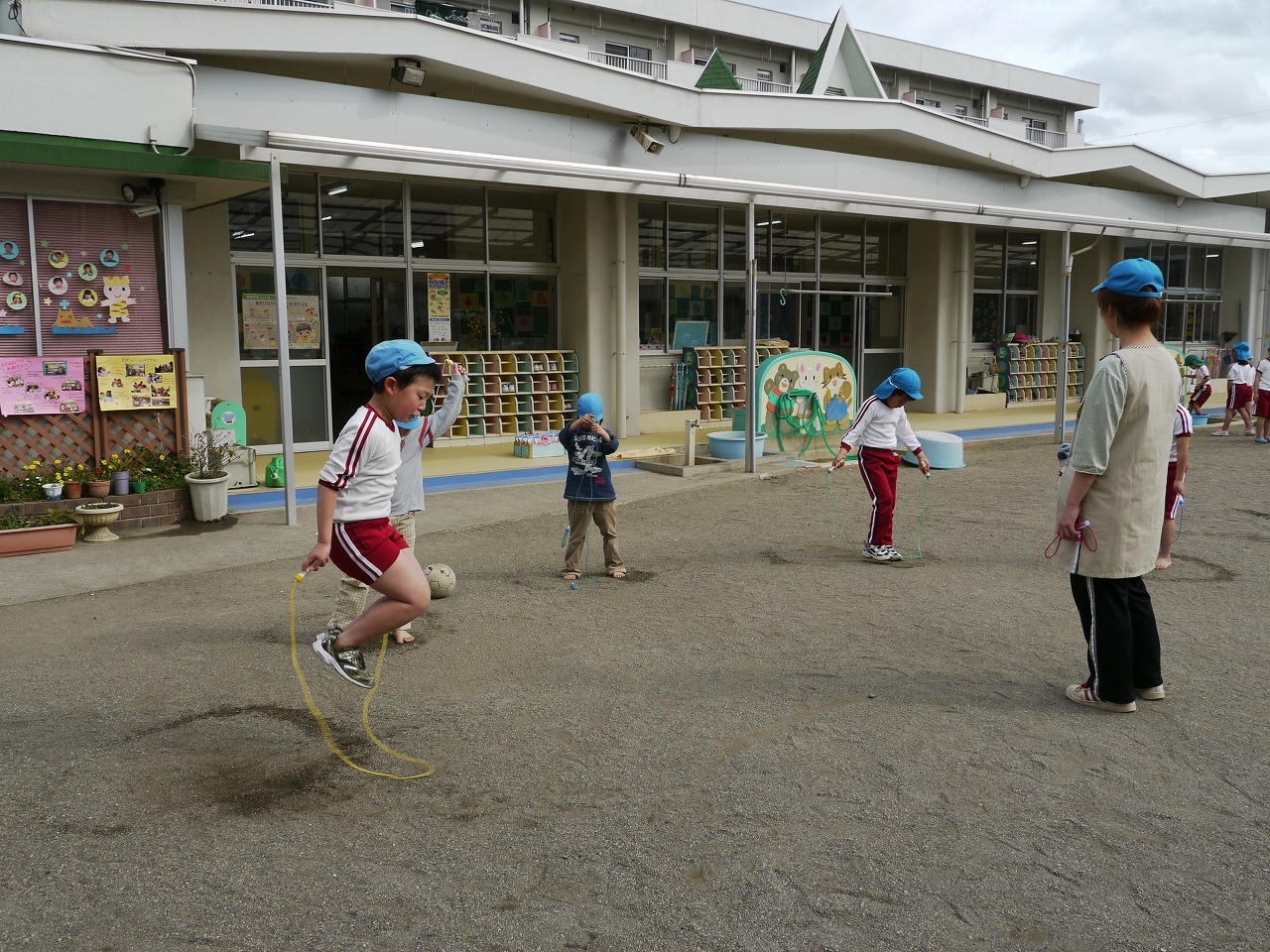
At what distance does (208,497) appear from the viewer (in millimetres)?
9750

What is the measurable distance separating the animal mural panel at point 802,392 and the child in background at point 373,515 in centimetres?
953

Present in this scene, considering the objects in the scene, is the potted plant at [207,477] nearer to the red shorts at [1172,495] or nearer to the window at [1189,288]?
the red shorts at [1172,495]

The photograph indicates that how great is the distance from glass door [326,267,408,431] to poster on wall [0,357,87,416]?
15.9 feet

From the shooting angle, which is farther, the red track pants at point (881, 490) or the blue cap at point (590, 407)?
the red track pants at point (881, 490)

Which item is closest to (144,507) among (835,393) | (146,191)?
(146,191)

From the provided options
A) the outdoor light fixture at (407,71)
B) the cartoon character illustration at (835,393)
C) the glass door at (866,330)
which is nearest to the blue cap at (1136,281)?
the cartoon character illustration at (835,393)

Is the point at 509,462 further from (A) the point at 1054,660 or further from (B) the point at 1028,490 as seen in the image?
(A) the point at 1054,660

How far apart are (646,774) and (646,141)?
11.6 metres

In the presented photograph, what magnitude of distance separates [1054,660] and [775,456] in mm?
8360

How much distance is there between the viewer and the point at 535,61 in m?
13.7

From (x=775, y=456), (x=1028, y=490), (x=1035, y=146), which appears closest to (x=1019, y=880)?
(x=1028, y=490)

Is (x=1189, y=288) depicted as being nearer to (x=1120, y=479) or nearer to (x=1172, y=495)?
(x=1172, y=495)

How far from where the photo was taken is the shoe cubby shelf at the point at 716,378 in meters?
17.6

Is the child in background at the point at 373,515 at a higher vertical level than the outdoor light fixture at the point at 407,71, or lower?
lower
